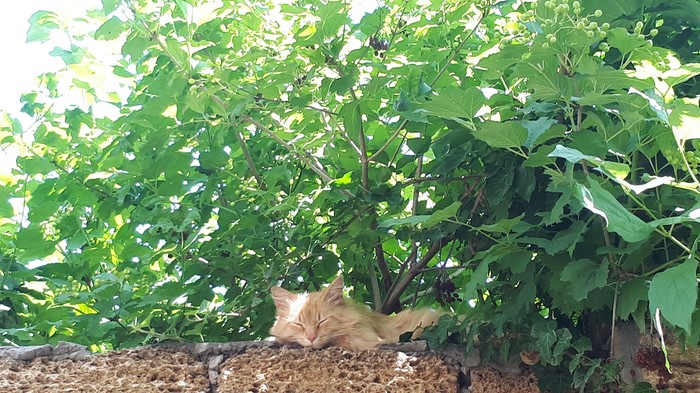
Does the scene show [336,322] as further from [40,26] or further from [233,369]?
[40,26]

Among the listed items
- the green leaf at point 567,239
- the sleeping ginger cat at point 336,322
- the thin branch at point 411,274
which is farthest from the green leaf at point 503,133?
the sleeping ginger cat at point 336,322

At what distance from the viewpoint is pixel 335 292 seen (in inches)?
70.7

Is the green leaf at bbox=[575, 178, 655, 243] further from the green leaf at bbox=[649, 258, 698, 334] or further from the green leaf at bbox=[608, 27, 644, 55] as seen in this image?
the green leaf at bbox=[608, 27, 644, 55]

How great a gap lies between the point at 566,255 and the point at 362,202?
0.43 meters

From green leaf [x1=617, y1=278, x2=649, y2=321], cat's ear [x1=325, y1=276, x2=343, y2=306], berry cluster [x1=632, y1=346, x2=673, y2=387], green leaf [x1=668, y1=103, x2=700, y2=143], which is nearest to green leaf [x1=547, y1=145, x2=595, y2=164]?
green leaf [x1=668, y1=103, x2=700, y2=143]

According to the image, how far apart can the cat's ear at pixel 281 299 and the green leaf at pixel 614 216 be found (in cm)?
90

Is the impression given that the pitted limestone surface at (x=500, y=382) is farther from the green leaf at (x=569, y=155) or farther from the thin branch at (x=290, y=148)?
the green leaf at (x=569, y=155)

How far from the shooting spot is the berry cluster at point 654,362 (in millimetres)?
1426

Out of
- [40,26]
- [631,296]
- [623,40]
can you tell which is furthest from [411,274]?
[40,26]

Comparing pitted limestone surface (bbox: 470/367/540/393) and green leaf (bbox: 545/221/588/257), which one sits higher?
green leaf (bbox: 545/221/588/257)

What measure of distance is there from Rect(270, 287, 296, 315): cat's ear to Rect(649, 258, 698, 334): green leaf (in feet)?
2.95

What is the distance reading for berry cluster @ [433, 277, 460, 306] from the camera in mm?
1701

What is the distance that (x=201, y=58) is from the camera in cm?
173

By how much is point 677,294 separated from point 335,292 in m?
0.90
